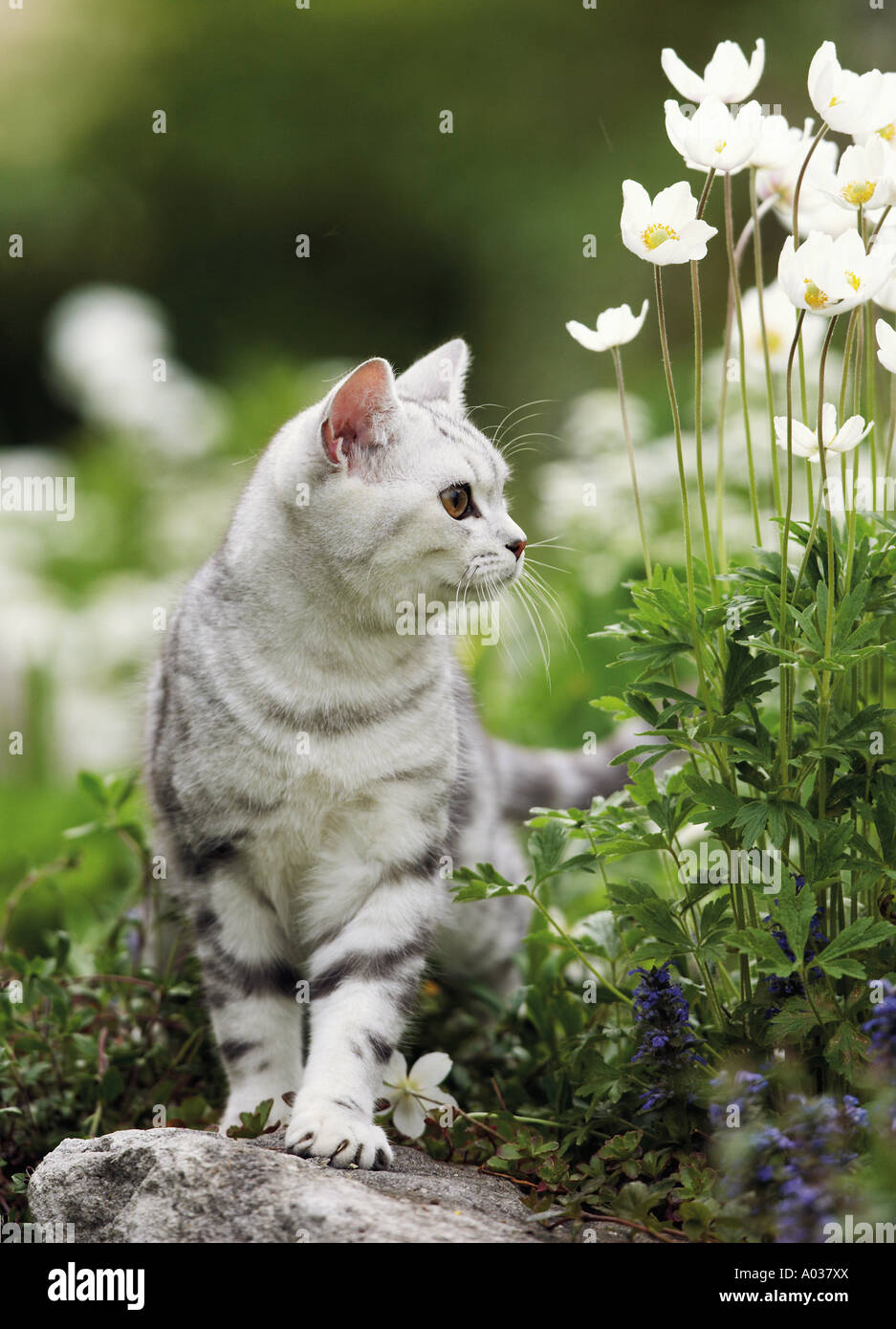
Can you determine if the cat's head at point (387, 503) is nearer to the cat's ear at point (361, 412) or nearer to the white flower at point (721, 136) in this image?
the cat's ear at point (361, 412)

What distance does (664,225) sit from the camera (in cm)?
154

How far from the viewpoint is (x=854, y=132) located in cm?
153

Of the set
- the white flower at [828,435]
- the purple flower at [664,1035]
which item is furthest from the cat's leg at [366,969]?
the white flower at [828,435]

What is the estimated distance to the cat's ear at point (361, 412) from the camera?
5.99 feet

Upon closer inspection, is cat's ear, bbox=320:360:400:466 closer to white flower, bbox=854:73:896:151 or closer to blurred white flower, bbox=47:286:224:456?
white flower, bbox=854:73:896:151

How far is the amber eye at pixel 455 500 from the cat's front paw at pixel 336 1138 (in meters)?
0.81

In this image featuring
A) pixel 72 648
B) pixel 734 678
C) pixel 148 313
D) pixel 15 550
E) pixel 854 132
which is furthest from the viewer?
pixel 148 313

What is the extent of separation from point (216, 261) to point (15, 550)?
2017 mm

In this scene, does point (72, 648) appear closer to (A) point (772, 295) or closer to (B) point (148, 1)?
(A) point (772, 295)

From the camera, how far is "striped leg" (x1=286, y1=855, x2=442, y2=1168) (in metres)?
1.65

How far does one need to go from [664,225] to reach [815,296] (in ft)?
0.68

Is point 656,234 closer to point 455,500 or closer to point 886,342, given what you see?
point 886,342

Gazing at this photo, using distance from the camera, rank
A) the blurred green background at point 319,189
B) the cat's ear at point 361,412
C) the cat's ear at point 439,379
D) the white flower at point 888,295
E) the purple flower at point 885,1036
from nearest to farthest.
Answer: the purple flower at point 885,1036 < the white flower at point 888,295 < the cat's ear at point 361,412 < the cat's ear at point 439,379 < the blurred green background at point 319,189
